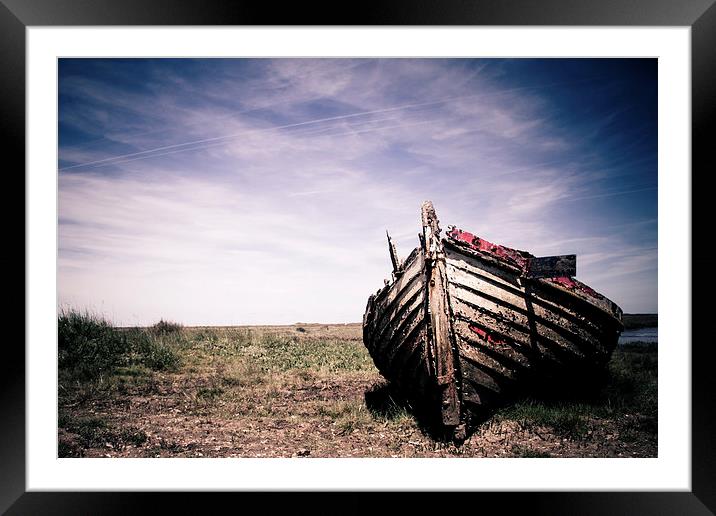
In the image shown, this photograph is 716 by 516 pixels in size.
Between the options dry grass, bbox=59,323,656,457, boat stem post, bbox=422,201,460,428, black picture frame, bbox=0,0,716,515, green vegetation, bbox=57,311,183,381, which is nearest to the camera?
black picture frame, bbox=0,0,716,515

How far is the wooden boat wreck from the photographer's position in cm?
422

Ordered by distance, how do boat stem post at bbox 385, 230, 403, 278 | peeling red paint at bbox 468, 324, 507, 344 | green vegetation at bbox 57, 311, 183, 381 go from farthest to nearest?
green vegetation at bbox 57, 311, 183, 381
boat stem post at bbox 385, 230, 403, 278
peeling red paint at bbox 468, 324, 507, 344

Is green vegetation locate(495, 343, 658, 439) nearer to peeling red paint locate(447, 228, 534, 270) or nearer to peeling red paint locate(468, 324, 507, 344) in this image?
peeling red paint locate(468, 324, 507, 344)

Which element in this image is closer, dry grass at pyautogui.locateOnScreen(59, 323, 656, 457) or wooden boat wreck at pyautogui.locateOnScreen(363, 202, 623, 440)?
wooden boat wreck at pyautogui.locateOnScreen(363, 202, 623, 440)

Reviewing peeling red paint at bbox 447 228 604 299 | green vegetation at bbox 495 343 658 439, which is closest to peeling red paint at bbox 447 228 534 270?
peeling red paint at bbox 447 228 604 299

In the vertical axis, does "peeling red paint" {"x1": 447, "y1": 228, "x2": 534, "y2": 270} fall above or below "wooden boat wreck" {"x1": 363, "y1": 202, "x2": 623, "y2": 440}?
above

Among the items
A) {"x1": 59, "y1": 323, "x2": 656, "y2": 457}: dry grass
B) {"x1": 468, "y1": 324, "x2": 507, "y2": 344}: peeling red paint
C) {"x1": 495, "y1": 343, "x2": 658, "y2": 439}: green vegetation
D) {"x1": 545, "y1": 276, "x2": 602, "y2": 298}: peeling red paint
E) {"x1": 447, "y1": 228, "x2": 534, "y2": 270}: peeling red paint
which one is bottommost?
{"x1": 59, "y1": 323, "x2": 656, "y2": 457}: dry grass

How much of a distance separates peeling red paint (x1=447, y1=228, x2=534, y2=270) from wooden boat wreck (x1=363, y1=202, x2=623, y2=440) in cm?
1

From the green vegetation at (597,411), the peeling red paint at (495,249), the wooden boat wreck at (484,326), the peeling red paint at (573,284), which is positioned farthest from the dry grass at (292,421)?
the peeling red paint at (495,249)
